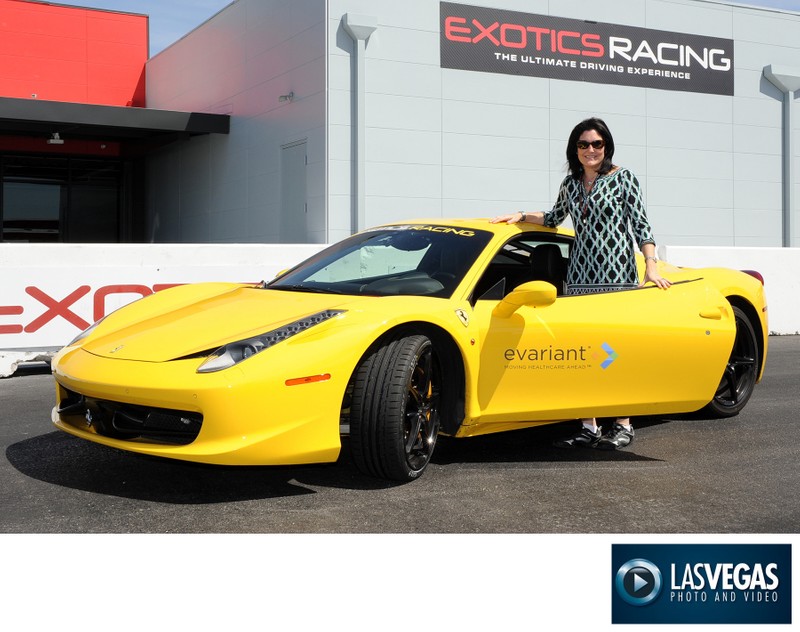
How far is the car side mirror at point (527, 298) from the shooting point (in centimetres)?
451

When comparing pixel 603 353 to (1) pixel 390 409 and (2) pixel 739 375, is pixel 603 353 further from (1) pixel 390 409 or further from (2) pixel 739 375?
(2) pixel 739 375

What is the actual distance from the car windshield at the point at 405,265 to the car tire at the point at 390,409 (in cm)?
46

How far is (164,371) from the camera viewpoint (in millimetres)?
3977

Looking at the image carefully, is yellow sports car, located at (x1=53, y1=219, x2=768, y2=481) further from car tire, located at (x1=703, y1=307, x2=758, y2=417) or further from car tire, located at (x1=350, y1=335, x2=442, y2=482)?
car tire, located at (x1=703, y1=307, x2=758, y2=417)

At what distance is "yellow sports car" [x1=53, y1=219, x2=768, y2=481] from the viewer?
12.8 ft

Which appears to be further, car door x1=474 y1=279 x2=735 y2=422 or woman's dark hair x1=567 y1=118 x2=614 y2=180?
woman's dark hair x1=567 y1=118 x2=614 y2=180

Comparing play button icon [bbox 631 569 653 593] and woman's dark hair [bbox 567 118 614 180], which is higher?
woman's dark hair [bbox 567 118 614 180]

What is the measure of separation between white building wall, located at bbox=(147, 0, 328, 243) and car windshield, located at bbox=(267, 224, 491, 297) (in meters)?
9.85

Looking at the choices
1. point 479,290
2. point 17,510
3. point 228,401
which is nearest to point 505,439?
point 479,290

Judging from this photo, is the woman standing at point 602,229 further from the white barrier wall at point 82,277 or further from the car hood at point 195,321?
the white barrier wall at point 82,277

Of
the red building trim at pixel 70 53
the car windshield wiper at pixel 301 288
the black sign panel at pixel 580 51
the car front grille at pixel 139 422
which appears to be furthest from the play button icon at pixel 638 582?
the red building trim at pixel 70 53

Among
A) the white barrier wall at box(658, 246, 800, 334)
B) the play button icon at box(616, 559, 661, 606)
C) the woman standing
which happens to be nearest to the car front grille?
the play button icon at box(616, 559, 661, 606)

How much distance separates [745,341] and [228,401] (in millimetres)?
3806

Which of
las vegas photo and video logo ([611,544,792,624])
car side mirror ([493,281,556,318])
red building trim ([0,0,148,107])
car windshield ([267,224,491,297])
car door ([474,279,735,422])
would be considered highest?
red building trim ([0,0,148,107])
